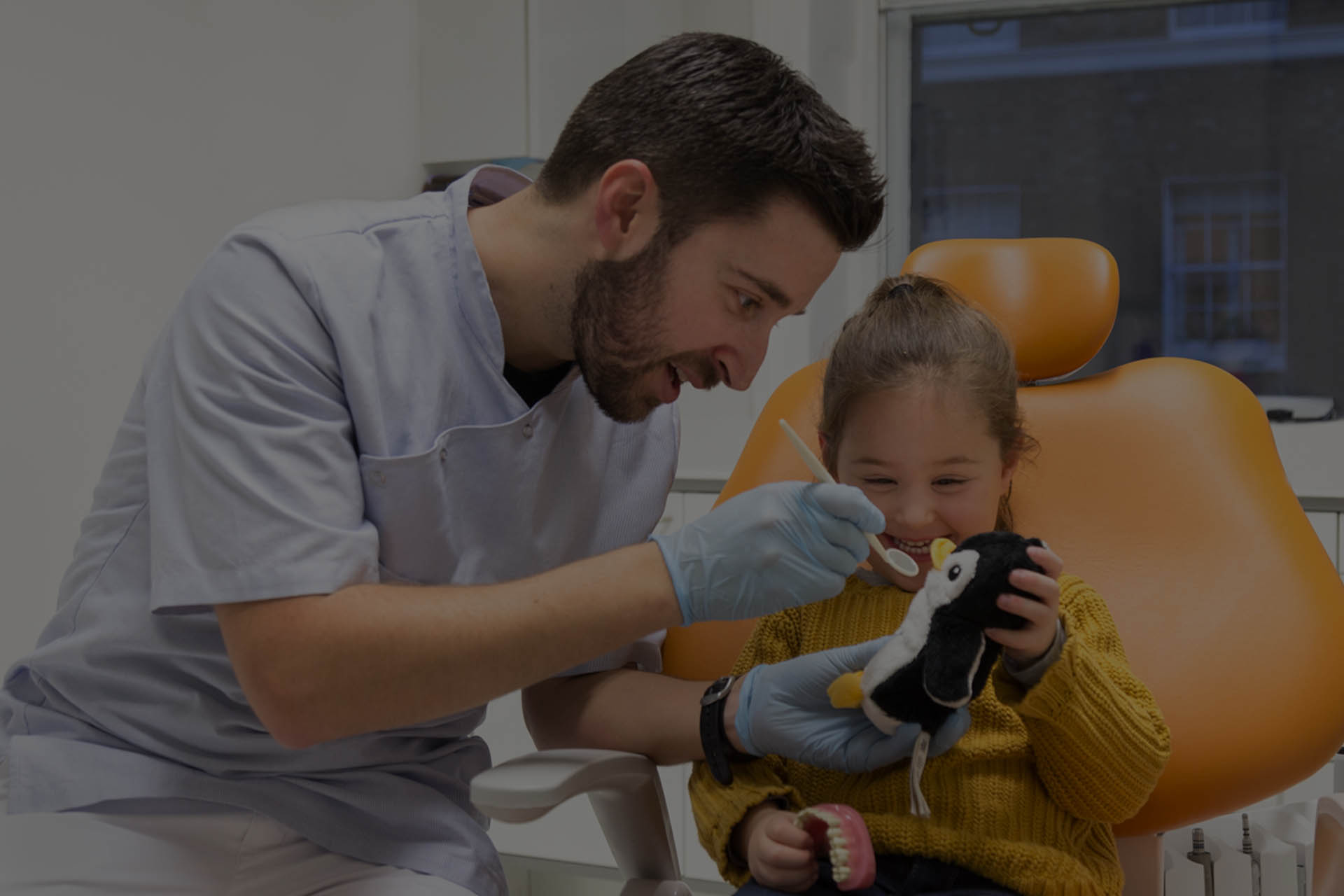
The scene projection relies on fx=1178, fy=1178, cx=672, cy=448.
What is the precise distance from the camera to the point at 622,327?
1.21 meters

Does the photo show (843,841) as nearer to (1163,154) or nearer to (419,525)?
(419,525)

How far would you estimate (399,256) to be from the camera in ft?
4.00

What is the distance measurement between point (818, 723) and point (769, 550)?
0.22 m

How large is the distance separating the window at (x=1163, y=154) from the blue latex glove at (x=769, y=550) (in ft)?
6.30

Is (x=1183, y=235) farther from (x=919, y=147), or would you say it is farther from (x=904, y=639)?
(x=904, y=639)

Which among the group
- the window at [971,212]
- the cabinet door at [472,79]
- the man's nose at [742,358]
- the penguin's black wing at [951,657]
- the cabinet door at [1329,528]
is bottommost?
the cabinet door at [1329,528]

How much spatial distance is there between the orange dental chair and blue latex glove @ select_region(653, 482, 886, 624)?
200 mm

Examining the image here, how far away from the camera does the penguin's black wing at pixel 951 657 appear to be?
1020 millimetres

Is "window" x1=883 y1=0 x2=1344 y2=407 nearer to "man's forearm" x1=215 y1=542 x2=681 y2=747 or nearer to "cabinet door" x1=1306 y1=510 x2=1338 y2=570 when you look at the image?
"cabinet door" x1=1306 y1=510 x2=1338 y2=570

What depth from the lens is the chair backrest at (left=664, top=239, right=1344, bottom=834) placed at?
1.19m

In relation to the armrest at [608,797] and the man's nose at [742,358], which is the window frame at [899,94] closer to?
the man's nose at [742,358]

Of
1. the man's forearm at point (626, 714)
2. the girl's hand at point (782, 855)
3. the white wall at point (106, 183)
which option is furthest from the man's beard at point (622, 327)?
the white wall at point (106, 183)

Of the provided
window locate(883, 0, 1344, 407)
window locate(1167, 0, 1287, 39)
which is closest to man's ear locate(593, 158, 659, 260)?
window locate(883, 0, 1344, 407)

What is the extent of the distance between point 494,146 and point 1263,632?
187cm
